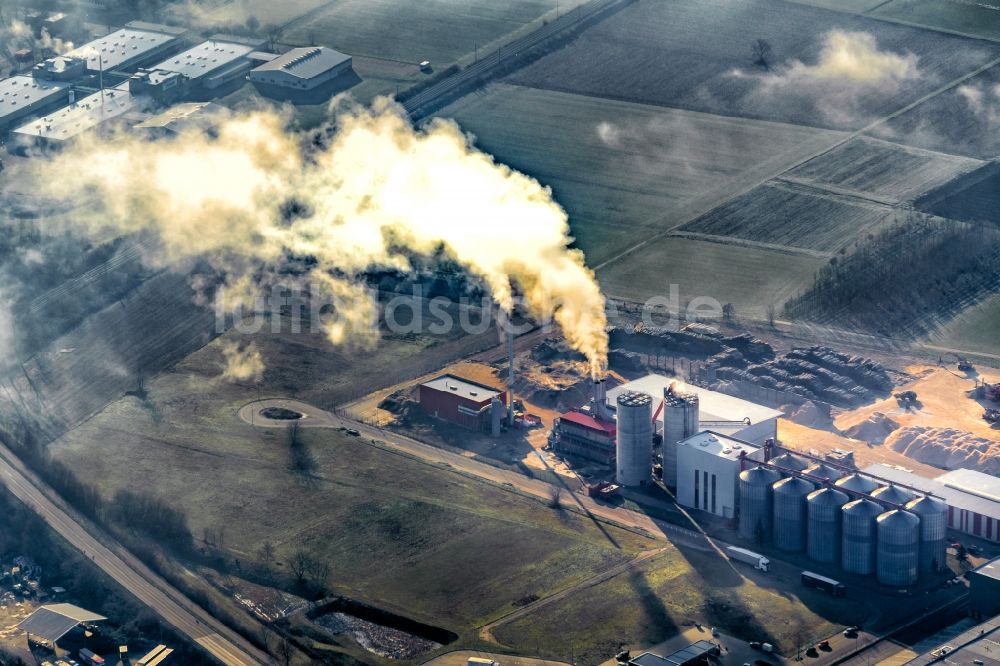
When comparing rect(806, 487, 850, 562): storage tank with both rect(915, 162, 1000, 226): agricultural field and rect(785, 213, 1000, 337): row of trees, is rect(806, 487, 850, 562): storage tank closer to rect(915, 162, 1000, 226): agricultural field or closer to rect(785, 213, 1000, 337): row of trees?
rect(785, 213, 1000, 337): row of trees

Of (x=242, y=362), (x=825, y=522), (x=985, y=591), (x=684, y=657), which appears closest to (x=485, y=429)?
(x=242, y=362)

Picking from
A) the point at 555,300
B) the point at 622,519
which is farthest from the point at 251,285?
the point at 622,519

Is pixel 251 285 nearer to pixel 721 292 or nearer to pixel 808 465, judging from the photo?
pixel 721 292

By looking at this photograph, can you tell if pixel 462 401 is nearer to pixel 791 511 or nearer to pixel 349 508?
pixel 349 508

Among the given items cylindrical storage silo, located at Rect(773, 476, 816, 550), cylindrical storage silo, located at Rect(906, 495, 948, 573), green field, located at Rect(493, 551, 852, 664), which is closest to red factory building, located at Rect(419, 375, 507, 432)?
green field, located at Rect(493, 551, 852, 664)

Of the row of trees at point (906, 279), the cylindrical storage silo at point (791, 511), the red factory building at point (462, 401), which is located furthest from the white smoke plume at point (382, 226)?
the cylindrical storage silo at point (791, 511)

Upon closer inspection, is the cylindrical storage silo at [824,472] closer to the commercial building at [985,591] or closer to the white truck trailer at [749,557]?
the white truck trailer at [749,557]
